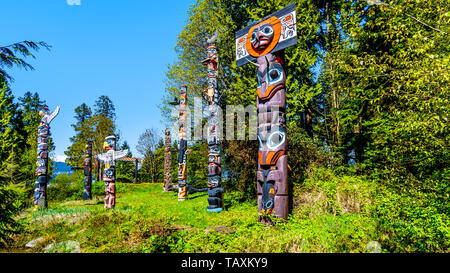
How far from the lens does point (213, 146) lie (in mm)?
9945

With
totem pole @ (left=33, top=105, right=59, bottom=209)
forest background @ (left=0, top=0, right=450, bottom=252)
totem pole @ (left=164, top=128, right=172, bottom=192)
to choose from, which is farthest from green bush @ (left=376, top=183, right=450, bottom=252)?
totem pole @ (left=164, top=128, right=172, bottom=192)

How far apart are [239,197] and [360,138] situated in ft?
24.3

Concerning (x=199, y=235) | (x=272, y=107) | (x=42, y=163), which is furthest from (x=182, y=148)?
(x=199, y=235)

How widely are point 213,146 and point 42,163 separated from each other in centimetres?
877

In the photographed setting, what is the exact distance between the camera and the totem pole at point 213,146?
9.24 m

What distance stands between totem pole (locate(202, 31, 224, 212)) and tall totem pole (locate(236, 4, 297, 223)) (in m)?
3.01

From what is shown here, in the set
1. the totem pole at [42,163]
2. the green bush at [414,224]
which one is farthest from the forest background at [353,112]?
the totem pole at [42,163]

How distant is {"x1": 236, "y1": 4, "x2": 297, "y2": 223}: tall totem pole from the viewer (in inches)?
247

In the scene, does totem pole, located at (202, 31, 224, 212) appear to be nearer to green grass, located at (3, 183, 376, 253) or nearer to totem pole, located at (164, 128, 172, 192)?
green grass, located at (3, 183, 376, 253)

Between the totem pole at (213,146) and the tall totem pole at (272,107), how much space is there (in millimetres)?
3005

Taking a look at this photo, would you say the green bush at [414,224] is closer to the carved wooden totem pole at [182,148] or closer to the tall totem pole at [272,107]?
the tall totem pole at [272,107]

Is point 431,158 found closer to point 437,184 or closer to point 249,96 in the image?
point 437,184

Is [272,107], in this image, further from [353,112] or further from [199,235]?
[353,112]
